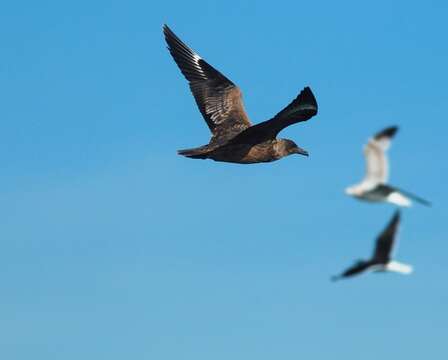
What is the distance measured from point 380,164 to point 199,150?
56.6ft

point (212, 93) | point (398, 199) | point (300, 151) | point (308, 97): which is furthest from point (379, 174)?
point (212, 93)

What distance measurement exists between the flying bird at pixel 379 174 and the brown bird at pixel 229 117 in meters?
15.2

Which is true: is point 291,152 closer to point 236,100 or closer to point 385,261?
point 236,100

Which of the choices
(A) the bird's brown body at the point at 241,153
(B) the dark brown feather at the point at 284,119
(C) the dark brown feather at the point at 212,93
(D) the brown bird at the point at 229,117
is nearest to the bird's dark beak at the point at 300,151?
(D) the brown bird at the point at 229,117

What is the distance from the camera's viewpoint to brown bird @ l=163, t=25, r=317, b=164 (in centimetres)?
2883

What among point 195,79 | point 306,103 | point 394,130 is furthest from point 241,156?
point 394,130

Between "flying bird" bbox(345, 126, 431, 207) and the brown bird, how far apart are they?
598 inches

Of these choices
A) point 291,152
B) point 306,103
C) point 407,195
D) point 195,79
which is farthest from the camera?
point 195,79

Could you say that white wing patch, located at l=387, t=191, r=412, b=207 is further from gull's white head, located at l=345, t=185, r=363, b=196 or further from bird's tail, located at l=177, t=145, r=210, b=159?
bird's tail, located at l=177, t=145, r=210, b=159

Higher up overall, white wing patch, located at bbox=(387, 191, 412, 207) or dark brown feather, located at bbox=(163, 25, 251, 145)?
dark brown feather, located at bbox=(163, 25, 251, 145)

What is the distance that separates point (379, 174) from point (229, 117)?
20.3m

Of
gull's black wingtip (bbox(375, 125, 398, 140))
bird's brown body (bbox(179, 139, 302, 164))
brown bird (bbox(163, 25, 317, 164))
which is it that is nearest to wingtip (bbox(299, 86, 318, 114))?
brown bird (bbox(163, 25, 317, 164))

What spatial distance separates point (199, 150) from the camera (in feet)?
96.5

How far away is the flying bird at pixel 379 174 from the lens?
12258mm
